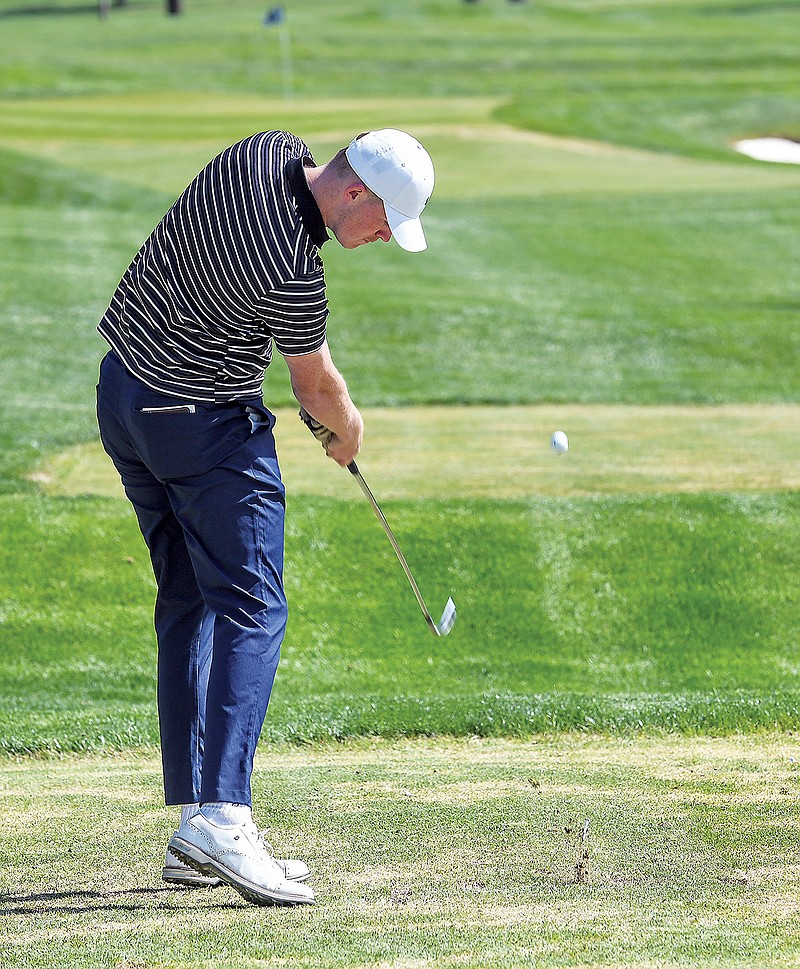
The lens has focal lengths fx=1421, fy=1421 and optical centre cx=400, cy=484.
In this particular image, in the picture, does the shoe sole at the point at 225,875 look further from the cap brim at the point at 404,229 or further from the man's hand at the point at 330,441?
the cap brim at the point at 404,229

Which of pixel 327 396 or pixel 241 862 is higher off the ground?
pixel 327 396

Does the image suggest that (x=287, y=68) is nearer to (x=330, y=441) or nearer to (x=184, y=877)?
(x=330, y=441)

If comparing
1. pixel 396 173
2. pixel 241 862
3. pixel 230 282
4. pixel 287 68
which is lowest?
pixel 287 68

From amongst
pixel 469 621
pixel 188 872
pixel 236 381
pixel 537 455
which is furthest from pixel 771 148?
pixel 188 872

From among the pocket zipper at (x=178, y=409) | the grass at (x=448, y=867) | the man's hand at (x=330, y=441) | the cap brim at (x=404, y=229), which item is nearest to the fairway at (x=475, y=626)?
the grass at (x=448, y=867)

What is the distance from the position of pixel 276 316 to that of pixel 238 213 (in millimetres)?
285

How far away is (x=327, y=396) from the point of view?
3922 millimetres

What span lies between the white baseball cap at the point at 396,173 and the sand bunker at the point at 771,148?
1287 inches

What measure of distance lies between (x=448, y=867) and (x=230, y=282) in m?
1.70

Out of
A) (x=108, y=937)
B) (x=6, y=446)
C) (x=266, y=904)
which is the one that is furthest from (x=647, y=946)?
(x=6, y=446)

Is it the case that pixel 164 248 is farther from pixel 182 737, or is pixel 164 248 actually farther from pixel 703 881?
pixel 703 881

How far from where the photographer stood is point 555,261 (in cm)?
1850

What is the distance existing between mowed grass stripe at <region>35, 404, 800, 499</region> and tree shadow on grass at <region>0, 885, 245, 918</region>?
4.85 m

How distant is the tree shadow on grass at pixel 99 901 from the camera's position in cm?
374
